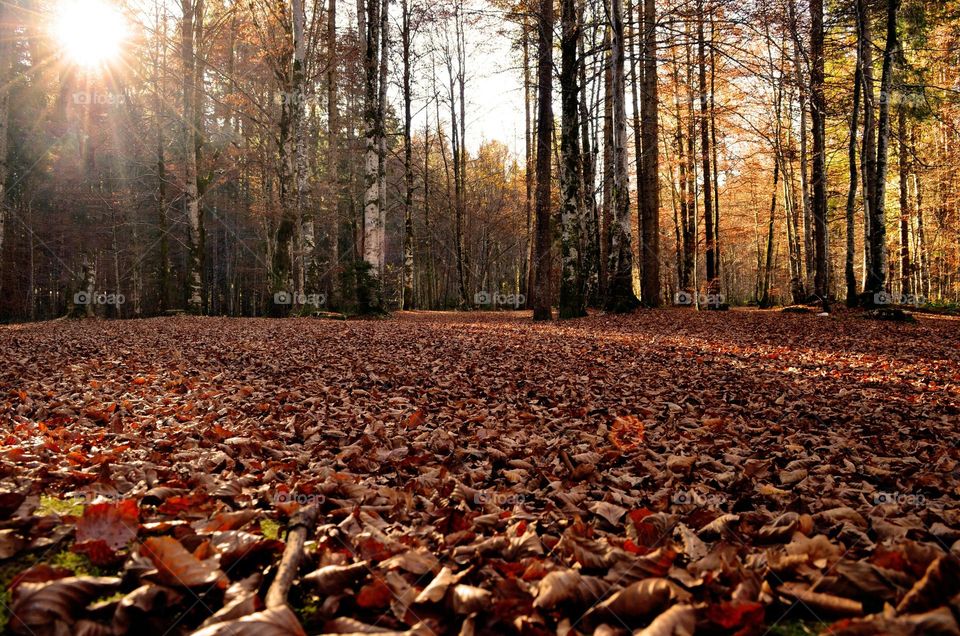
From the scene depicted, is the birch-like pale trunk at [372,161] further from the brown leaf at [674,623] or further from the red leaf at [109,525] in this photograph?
the brown leaf at [674,623]

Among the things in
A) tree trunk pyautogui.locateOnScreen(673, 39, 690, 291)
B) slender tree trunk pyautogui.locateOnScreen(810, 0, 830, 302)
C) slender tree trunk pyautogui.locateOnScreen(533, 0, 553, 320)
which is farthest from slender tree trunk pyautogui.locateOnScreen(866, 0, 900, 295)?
slender tree trunk pyautogui.locateOnScreen(533, 0, 553, 320)

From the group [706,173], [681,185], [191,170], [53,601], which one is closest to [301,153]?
[191,170]

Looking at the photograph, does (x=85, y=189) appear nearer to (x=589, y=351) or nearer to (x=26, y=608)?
(x=589, y=351)

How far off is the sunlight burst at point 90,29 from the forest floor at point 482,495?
1519cm

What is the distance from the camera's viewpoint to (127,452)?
307cm

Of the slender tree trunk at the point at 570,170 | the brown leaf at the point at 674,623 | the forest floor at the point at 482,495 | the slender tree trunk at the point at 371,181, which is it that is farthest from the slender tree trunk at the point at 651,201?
the brown leaf at the point at 674,623

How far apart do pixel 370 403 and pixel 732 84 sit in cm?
1973

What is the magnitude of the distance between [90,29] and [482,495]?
21.3 meters

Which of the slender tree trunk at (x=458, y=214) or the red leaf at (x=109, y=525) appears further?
the slender tree trunk at (x=458, y=214)

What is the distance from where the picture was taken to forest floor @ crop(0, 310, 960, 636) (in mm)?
1479

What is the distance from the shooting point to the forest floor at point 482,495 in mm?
1479

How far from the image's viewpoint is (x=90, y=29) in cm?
1658

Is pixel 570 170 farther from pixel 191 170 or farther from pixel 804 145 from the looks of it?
pixel 191 170

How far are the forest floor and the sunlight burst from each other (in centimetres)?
1519
